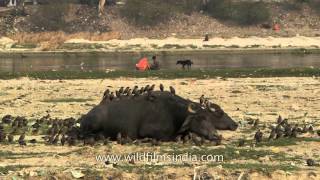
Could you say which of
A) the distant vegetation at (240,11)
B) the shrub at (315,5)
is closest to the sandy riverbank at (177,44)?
the distant vegetation at (240,11)

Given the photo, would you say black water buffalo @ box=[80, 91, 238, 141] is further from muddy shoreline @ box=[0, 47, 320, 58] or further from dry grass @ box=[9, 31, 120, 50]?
dry grass @ box=[9, 31, 120, 50]

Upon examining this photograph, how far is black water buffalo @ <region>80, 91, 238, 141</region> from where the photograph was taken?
13.3 metres

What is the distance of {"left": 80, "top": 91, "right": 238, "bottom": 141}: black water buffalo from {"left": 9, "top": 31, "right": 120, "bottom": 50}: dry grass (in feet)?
134

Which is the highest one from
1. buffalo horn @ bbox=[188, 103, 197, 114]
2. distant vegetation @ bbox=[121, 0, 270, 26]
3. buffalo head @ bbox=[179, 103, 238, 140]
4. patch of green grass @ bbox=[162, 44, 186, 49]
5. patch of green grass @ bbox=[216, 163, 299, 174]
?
distant vegetation @ bbox=[121, 0, 270, 26]

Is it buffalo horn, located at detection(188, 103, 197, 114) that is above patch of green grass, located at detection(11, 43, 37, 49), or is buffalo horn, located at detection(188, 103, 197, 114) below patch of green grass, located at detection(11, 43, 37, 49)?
above

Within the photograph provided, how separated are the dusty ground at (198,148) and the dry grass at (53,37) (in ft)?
106

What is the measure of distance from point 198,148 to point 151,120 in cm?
134

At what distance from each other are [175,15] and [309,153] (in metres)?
59.8

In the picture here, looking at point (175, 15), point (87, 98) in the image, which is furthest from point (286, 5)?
point (87, 98)

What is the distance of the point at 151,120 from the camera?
1335 cm

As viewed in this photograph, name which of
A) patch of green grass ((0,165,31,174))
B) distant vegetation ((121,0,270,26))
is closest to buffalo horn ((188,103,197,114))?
patch of green grass ((0,165,31,174))

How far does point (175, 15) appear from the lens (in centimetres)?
7106

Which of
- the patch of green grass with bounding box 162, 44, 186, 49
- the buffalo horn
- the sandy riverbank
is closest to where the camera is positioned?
the buffalo horn

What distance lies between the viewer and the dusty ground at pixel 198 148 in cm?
1029
